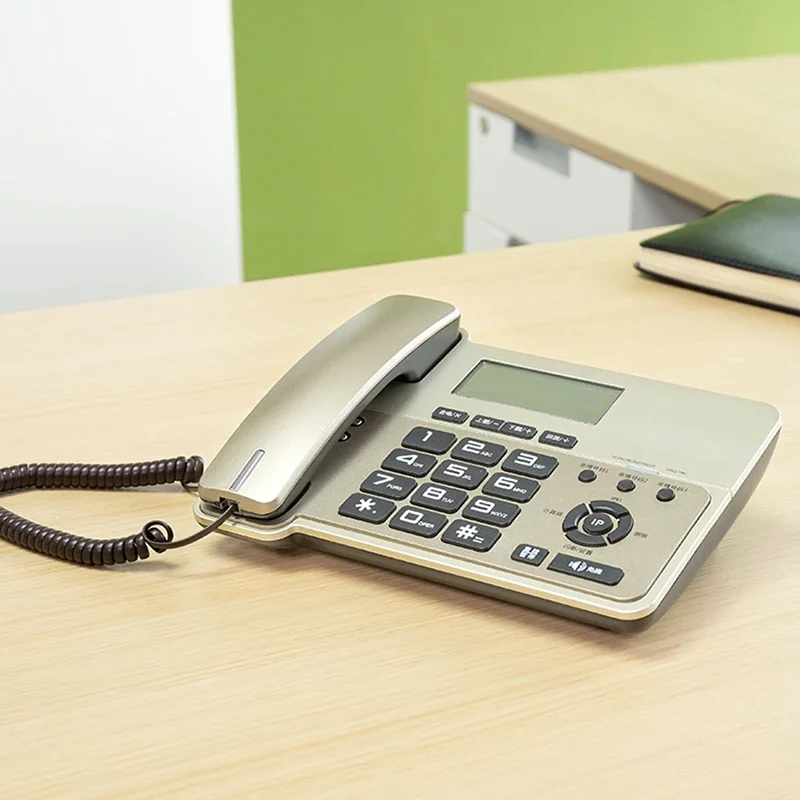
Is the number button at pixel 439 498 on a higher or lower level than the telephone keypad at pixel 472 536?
higher

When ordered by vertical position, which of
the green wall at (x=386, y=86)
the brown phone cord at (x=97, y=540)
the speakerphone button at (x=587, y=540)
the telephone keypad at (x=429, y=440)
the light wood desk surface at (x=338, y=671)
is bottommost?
the green wall at (x=386, y=86)

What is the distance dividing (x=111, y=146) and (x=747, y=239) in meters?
0.80

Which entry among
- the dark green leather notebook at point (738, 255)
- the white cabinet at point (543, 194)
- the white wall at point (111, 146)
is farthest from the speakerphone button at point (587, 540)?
the white wall at point (111, 146)

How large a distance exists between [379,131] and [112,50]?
6.23ft

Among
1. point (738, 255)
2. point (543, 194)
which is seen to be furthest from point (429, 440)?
point (543, 194)

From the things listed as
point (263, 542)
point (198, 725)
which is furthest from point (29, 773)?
point (263, 542)

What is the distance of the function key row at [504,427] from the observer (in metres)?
0.62

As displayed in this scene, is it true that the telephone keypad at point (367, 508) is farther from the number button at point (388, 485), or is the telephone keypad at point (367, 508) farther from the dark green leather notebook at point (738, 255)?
the dark green leather notebook at point (738, 255)

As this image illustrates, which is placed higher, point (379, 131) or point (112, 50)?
point (112, 50)

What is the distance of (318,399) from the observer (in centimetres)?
63

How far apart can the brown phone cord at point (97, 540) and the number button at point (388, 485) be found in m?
0.07

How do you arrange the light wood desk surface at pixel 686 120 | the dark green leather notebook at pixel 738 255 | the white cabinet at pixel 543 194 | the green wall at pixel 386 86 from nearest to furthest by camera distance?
1. the dark green leather notebook at pixel 738 255
2. the light wood desk surface at pixel 686 120
3. the white cabinet at pixel 543 194
4. the green wall at pixel 386 86

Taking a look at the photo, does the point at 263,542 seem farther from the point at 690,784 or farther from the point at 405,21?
the point at 405,21

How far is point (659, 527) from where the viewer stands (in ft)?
1.83
